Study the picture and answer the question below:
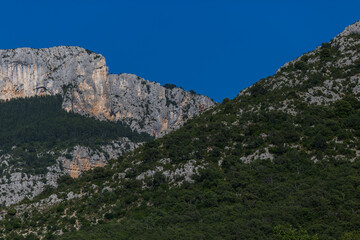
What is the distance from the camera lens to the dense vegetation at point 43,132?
542 ft

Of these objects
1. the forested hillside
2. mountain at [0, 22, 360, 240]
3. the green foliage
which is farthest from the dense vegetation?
the green foliage

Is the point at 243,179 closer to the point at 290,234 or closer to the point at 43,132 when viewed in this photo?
the point at 290,234

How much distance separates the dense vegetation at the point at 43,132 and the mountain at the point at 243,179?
67616 millimetres

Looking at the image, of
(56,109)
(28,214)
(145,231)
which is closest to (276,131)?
(145,231)

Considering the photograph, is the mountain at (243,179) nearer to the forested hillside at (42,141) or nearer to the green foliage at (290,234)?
the green foliage at (290,234)

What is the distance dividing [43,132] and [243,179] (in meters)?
113

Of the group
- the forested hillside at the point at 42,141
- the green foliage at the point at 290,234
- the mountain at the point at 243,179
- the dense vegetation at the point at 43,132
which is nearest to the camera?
the green foliage at the point at 290,234

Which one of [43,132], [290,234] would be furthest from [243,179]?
[43,132]

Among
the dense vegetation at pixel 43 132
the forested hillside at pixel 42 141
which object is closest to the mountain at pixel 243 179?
the forested hillside at pixel 42 141

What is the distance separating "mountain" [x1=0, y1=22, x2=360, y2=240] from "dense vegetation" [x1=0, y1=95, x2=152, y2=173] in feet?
222

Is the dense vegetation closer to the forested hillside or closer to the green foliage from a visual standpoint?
the forested hillside

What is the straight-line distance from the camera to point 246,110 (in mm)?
97562

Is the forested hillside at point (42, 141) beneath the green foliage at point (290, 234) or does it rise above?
above

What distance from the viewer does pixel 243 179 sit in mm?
78375
